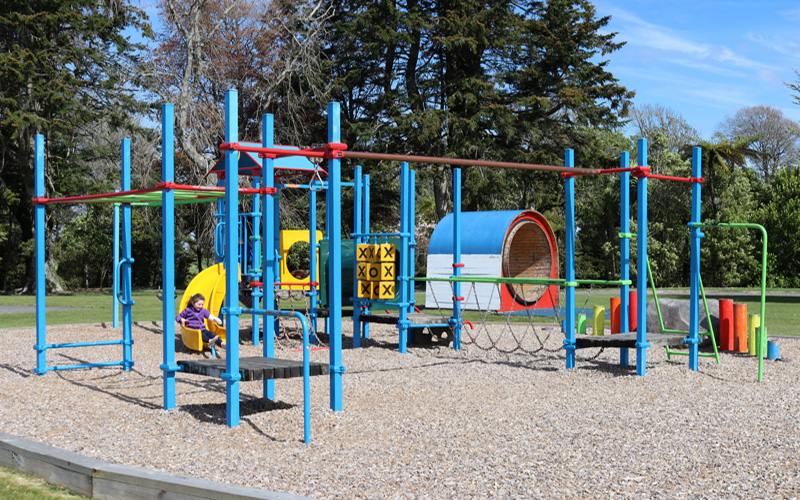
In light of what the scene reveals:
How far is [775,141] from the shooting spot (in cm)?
4972

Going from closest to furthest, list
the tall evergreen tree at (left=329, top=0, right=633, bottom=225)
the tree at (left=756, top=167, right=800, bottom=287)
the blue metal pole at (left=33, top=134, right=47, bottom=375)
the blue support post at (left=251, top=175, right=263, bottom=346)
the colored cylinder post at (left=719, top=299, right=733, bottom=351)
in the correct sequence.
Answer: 1. the blue metal pole at (left=33, top=134, right=47, bottom=375)
2. the colored cylinder post at (left=719, top=299, right=733, bottom=351)
3. the blue support post at (left=251, top=175, right=263, bottom=346)
4. the tall evergreen tree at (left=329, top=0, right=633, bottom=225)
5. the tree at (left=756, top=167, right=800, bottom=287)

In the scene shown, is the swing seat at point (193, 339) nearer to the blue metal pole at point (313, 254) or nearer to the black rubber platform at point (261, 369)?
the blue metal pole at point (313, 254)

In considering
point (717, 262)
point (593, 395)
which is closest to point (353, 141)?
point (717, 262)

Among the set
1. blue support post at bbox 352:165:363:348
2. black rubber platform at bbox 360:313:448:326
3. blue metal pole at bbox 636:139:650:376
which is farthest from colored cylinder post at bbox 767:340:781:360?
blue support post at bbox 352:165:363:348

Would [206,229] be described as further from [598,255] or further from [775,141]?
[775,141]

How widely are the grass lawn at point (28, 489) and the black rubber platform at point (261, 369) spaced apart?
1.67m

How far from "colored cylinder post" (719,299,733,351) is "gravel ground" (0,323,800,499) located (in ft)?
2.19

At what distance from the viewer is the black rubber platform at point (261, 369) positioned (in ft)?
20.8

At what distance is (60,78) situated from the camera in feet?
87.1

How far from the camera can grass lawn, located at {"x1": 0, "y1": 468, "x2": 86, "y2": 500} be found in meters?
4.76

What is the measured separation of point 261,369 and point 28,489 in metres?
1.96

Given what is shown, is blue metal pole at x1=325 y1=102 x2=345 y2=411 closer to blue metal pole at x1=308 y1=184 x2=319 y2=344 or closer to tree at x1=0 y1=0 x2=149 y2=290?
blue metal pole at x1=308 y1=184 x2=319 y2=344

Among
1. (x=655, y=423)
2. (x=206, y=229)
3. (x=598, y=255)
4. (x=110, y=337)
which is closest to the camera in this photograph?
(x=655, y=423)

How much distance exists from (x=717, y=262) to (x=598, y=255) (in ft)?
18.2
